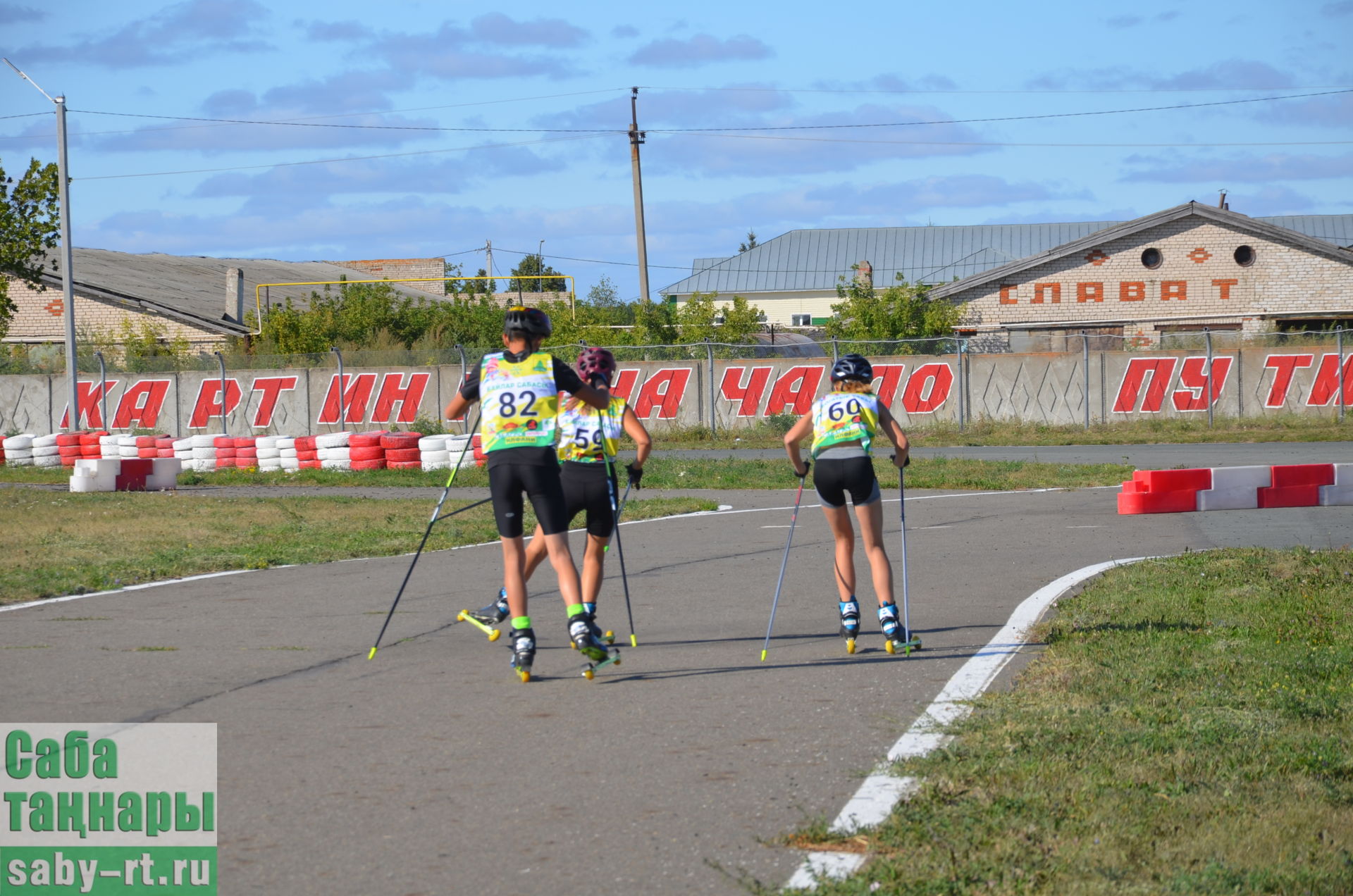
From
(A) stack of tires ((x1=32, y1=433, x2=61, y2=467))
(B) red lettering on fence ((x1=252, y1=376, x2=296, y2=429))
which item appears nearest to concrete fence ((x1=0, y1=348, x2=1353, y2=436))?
(B) red lettering on fence ((x1=252, y1=376, x2=296, y2=429))

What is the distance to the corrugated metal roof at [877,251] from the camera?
8181 cm

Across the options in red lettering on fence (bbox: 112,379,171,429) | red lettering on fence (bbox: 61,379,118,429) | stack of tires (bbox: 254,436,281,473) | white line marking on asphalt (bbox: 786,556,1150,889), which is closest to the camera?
white line marking on asphalt (bbox: 786,556,1150,889)

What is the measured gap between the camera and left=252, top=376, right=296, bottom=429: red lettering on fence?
36469 millimetres

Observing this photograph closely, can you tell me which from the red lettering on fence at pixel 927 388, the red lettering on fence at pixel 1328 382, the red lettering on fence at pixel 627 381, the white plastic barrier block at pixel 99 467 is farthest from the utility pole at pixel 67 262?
the red lettering on fence at pixel 1328 382

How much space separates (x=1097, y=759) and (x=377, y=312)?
150ft

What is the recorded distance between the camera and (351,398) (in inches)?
1427

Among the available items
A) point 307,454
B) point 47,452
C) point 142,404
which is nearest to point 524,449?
point 307,454

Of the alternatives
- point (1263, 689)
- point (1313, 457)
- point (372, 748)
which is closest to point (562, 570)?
point (372, 748)

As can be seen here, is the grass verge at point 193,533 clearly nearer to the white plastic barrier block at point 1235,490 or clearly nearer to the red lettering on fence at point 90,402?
the white plastic barrier block at point 1235,490

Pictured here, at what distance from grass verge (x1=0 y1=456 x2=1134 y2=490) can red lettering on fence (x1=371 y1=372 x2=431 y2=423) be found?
1019cm

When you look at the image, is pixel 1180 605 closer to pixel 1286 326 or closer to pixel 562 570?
pixel 562 570

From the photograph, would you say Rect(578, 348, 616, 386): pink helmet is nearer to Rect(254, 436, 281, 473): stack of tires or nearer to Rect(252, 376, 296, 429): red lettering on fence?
Rect(254, 436, 281, 473): stack of tires

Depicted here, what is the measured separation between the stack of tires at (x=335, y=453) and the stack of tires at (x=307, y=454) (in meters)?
0.14

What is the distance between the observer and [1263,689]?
6.31m
